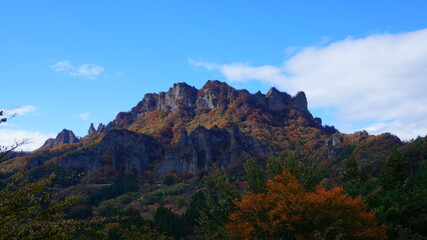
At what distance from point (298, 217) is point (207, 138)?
108 metres

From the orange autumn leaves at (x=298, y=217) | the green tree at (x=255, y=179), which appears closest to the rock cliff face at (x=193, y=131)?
the green tree at (x=255, y=179)

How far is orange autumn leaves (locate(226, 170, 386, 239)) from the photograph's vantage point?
17.9 metres

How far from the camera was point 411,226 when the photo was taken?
1070 inches

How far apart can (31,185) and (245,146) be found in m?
115

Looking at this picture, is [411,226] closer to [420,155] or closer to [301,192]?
[301,192]

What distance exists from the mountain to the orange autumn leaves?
6388cm

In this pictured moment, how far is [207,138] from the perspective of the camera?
12550 cm

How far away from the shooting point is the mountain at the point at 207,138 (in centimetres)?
11459

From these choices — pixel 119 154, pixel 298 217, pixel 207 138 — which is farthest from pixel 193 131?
pixel 298 217

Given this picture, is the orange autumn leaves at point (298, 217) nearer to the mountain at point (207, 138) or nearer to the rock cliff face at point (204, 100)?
the mountain at point (207, 138)

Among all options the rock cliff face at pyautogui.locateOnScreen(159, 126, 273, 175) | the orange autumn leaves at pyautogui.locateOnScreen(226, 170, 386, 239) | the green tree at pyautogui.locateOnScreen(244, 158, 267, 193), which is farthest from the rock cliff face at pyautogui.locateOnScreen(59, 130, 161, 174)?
the orange autumn leaves at pyautogui.locateOnScreen(226, 170, 386, 239)

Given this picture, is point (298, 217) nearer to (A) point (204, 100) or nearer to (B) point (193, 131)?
(B) point (193, 131)

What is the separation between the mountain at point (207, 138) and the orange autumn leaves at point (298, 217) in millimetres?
63877

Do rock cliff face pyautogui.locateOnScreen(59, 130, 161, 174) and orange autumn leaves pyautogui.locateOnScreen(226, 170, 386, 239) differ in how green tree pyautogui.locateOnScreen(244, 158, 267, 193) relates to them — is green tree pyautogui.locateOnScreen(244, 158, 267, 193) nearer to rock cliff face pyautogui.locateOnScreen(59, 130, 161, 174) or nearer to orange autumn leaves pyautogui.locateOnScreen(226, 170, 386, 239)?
orange autumn leaves pyautogui.locateOnScreen(226, 170, 386, 239)
